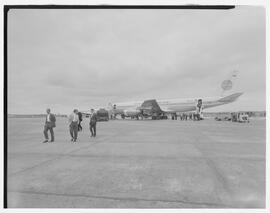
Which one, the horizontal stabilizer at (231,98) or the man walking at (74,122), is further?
the horizontal stabilizer at (231,98)

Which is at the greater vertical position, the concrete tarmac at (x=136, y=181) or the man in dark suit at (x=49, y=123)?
the man in dark suit at (x=49, y=123)

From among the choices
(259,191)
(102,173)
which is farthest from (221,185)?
(102,173)

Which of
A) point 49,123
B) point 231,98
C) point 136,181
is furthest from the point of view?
point 231,98

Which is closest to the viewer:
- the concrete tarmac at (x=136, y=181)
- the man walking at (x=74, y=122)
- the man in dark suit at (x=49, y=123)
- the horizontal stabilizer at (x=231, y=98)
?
the concrete tarmac at (x=136, y=181)

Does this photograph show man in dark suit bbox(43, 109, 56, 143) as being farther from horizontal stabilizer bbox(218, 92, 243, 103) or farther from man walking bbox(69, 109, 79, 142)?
horizontal stabilizer bbox(218, 92, 243, 103)

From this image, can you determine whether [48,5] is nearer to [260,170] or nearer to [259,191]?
[259,191]

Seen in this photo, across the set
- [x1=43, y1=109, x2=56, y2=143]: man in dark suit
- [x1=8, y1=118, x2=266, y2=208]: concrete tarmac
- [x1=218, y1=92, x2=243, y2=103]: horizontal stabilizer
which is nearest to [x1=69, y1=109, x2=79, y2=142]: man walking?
[x1=43, y1=109, x2=56, y2=143]: man in dark suit

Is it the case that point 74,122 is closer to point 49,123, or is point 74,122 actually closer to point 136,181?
point 49,123

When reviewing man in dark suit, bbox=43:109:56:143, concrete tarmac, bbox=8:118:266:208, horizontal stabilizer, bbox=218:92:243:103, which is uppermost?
horizontal stabilizer, bbox=218:92:243:103

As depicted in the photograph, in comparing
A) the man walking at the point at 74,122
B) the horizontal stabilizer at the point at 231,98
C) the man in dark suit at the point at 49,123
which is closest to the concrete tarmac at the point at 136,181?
the man in dark suit at the point at 49,123

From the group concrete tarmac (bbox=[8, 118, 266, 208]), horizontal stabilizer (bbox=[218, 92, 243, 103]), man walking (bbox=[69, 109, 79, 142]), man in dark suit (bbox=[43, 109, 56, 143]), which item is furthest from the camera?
horizontal stabilizer (bbox=[218, 92, 243, 103])

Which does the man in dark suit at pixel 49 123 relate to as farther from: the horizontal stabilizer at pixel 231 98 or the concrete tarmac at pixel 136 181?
the horizontal stabilizer at pixel 231 98

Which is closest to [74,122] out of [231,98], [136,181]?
[136,181]

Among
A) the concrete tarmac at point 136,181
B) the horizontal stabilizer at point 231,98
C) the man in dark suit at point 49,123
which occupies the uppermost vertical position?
the horizontal stabilizer at point 231,98
